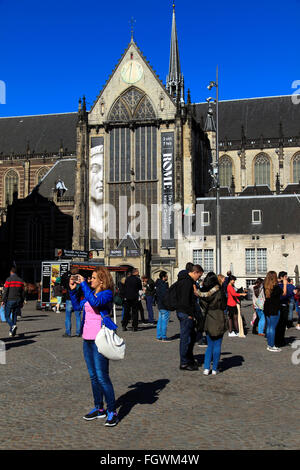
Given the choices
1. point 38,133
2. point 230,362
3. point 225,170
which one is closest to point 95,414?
point 230,362

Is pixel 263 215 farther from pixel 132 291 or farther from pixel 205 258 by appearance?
pixel 132 291

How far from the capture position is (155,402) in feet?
23.4

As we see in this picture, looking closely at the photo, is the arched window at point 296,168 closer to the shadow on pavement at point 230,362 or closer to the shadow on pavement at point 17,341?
the shadow on pavement at point 17,341

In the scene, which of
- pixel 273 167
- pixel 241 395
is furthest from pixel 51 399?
pixel 273 167

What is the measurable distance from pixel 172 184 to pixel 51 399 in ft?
124

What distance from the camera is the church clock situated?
4625 cm

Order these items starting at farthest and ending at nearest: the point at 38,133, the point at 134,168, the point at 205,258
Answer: the point at 38,133 < the point at 134,168 < the point at 205,258

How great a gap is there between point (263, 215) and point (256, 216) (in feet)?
1.71

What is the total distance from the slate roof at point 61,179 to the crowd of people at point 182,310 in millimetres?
35529

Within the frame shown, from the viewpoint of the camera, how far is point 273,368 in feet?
32.1

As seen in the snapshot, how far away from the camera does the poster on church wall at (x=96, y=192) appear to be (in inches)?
1791

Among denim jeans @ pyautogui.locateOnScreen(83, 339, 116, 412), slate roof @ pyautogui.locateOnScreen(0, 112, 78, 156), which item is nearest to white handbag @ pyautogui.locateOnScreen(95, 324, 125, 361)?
denim jeans @ pyautogui.locateOnScreen(83, 339, 116, 412)
